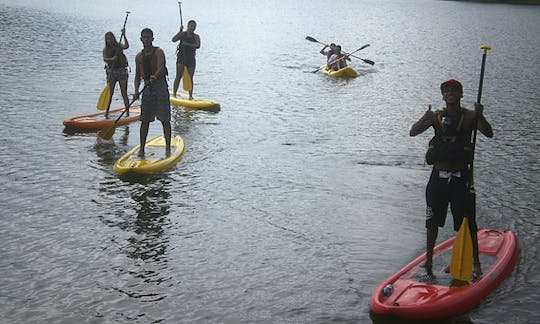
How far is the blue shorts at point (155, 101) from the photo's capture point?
1170 cm

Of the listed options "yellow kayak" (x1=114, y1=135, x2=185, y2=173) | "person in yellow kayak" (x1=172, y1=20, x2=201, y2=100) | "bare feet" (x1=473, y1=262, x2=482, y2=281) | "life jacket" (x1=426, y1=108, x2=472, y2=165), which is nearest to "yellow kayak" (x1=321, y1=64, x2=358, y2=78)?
"person in yellow kayak" (x1=172, y1=20, x2=201, y2=100)

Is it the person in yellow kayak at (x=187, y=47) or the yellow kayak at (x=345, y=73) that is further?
the yellow kayak at (x=345, y=73)

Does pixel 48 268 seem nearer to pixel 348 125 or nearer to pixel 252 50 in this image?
pixel 348 125

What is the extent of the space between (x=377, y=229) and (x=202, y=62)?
19936mm

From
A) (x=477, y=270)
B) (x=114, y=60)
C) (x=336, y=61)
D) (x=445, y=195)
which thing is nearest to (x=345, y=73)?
(x=336, y=61)

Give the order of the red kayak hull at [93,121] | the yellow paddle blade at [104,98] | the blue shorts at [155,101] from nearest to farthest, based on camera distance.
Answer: the blue shorts at [155,101], the red kayak hull at [93,121], the yellow paddle blade at [104,98]

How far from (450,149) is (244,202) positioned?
4339 mm

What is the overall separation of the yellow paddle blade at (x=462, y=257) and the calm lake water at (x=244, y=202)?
0.44 m

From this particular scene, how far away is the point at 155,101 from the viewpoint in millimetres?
11805

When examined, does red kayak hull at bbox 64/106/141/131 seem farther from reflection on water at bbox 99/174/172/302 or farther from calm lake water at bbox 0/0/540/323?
reflection on water at bbox 99/174/172/302

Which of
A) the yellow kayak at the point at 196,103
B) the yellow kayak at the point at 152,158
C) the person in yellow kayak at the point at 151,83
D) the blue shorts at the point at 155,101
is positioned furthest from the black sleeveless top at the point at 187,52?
the blue shorts at the point at 155,101

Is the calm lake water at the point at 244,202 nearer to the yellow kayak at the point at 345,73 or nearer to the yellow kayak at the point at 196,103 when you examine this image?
the yellow kayak at the point at 196,103

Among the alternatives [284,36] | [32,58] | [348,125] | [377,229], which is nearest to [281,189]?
[377,229]

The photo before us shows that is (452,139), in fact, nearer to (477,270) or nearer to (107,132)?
(477,270)
